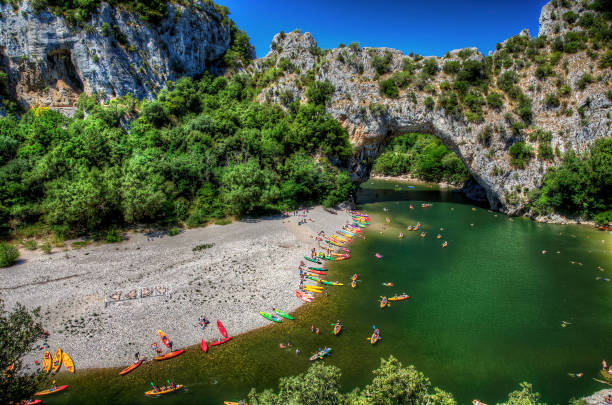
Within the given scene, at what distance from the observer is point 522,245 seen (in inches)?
1746

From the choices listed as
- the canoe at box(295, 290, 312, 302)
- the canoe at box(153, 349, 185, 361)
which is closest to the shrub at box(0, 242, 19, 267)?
the canoe at box(153, 349, 185, 361)

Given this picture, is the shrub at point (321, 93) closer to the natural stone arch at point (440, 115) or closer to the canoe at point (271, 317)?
the natural stone arch at point (440, 115)

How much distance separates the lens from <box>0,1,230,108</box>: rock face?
179 ft

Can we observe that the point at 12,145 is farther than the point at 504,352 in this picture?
Yes

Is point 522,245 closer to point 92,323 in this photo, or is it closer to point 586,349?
point 586,349

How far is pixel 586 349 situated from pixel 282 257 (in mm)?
27992


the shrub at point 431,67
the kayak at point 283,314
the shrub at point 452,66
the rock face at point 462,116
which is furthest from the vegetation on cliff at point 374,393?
the shrub at point 452,66

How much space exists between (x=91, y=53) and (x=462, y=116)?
228 ft

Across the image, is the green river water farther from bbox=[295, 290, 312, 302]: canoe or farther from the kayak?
bbox=[295, 290, 312, 302]: canoe

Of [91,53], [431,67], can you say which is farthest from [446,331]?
[91,53]

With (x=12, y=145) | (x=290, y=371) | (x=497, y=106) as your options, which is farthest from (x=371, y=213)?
(x=12, y=145)

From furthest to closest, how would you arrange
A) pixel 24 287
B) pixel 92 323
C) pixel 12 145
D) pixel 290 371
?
pixel 12 145 → pixel 24 287 → pixel 92 323 → pixel 290 371

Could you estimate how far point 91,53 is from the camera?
58.1 metres

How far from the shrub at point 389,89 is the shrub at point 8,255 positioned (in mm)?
60576
